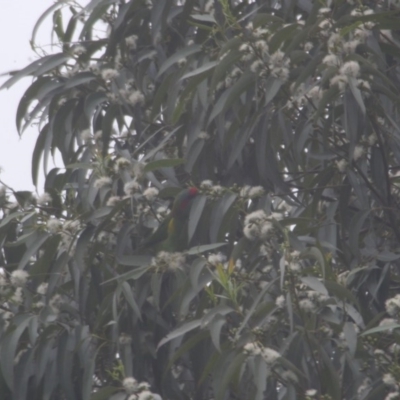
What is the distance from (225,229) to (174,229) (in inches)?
5.2

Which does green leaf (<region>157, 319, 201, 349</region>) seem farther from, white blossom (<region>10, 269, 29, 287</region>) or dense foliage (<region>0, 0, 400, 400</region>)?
white blossom (<region>10, 269, 29, 287</region>)

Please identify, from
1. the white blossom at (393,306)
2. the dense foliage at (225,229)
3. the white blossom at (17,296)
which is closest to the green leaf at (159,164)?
the dense foliage at (225,229)

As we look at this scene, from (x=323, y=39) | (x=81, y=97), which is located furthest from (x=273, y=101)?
(x=81, y=97)

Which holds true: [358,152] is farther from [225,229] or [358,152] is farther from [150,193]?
[150,193]

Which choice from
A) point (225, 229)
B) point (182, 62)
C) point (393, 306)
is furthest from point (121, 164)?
point (393, 306)

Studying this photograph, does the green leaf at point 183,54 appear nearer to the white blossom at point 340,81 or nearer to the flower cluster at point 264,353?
the white blossom at point 340,81

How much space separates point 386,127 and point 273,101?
0.29m

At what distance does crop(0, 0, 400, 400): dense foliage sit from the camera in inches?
85.0

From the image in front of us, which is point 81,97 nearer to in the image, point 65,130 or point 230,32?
point 65,130

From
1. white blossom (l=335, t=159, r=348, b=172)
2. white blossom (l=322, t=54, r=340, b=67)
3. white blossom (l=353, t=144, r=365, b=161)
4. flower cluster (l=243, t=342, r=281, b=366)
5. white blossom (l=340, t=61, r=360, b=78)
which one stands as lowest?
flower cluster (l=243, t=342, r=281, b=366)

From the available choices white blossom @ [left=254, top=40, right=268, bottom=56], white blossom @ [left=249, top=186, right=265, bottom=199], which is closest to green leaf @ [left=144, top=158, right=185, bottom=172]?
white blossom @ [left=249, top=186, right=265, bottom=199]

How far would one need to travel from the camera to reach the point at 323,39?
7.90ft

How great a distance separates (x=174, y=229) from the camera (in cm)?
249

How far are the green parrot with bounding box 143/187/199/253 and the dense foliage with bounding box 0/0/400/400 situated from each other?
0.02m
